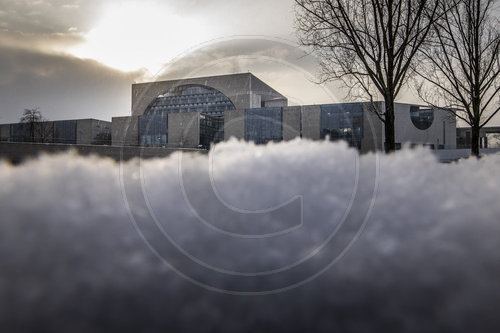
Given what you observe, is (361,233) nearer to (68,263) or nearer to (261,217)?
(261,217)

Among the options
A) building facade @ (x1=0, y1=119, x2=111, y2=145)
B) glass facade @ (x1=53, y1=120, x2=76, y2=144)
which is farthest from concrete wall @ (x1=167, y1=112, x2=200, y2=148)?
glass facade @ (x1=53, y1=120, x2=76, y2=144)

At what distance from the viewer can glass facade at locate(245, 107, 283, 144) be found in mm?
51750

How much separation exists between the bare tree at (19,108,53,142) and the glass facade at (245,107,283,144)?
36.2m

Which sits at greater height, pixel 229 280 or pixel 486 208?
pixel 486 208

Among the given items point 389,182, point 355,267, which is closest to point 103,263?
point 355,267

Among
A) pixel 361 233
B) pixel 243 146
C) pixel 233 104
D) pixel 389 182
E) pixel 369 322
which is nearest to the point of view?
pixel 369 322

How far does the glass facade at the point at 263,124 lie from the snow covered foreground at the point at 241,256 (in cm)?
5098

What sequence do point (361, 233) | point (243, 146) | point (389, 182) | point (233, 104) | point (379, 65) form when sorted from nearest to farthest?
point (361, 233) < point (389, 182) < point (243, 146) < point (379, 65) < point (233, 104)

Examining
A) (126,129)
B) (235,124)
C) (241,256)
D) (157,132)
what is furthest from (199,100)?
(241,256)

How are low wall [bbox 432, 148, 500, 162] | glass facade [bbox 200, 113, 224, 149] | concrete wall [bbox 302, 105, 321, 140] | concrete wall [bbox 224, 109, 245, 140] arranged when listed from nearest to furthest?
low wall [bbox 432, 148, 500, 162] → concrete wall [bbox 302, 105, 321, 140] → concrete wall [bbox 224, 109, 245, 140] → glass facade [bbox 200, 113, 224, 149]

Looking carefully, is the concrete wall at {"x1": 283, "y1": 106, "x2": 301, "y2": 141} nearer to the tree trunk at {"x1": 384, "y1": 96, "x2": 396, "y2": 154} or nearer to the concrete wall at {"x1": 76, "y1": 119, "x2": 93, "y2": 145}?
the tree trunk at {"x1": 384, "y1": 96, "x2": 396, "y2": 154}

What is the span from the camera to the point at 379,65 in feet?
23.7

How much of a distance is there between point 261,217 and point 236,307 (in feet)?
0.91

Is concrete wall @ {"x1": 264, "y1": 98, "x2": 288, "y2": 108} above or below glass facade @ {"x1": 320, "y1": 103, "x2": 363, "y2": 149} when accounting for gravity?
above
